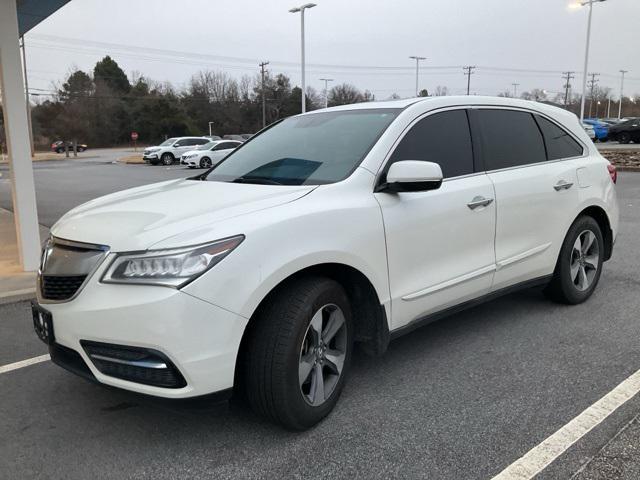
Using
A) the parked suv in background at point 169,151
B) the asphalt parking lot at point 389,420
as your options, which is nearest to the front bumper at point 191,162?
the parked suv in background at point 169,151

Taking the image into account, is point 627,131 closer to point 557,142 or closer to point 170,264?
point 557,142

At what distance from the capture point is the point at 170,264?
251 centimetres

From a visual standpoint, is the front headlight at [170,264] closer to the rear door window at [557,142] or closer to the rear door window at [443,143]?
the rear door window at [443,143]

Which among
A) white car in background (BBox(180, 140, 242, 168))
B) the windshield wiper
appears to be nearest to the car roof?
the windshield wiper

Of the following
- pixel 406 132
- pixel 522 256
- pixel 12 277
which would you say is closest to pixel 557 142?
pixel 522 256

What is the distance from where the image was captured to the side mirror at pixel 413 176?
3.12 metres

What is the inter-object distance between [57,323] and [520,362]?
285 centimetres

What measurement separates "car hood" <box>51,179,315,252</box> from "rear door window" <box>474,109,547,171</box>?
164 cm

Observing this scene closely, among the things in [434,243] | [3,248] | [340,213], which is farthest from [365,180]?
[3,248]

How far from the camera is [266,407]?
2756 mm

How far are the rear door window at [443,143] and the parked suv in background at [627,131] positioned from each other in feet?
119

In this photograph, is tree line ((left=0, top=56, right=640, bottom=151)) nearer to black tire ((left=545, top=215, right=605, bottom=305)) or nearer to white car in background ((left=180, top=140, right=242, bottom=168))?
white car in background ((left=180, top=140, right=242, bottom=168))

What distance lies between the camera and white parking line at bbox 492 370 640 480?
8.39ft

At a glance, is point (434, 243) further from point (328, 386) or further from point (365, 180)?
point (328, 386)
